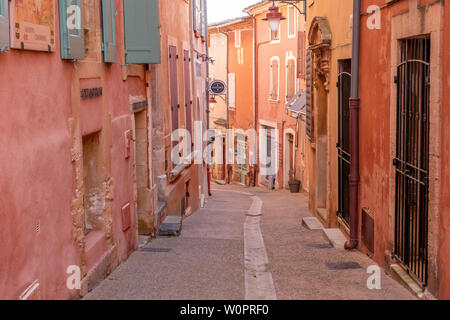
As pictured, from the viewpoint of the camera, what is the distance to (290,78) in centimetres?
2298

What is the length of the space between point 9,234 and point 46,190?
891 millimetres

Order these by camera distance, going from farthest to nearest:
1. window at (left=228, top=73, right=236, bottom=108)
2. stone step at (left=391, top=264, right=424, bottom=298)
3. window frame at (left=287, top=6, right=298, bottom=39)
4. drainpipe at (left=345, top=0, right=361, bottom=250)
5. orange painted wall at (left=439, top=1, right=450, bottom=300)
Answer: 1. window at (left=228, top=73, right=236, bottom=108)
2. window frame at (left=287, top=6, right=298, bottom=39)
3. drainpipe at (left=345, top=0, right=361, bottom=250)
4. stone step at (left=391, top=264, right=424, bottom=298)
5. orange painted wall at (left=439, top=1, right=450, bottom=300)

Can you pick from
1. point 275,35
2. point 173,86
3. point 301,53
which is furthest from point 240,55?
point 173,86

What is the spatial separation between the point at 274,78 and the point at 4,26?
21.4 meters

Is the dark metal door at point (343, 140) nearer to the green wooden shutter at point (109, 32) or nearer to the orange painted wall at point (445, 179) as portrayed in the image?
the green wooden shutter at point (109, 32)

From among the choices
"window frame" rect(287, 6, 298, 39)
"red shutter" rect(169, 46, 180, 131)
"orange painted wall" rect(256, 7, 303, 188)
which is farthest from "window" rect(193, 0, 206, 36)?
"red shutter" rect(169, 46, 180, 131)

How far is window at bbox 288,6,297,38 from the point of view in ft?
72.7

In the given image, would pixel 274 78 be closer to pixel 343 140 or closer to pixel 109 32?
pixel 343 140

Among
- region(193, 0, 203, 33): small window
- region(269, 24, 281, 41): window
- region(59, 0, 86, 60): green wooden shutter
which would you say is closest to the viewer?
region(59, 0, 86, 60): green wooden shutter

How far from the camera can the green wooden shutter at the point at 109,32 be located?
24.3ft

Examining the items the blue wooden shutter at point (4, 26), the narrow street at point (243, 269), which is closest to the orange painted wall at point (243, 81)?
the narrow street at point (243, 269)

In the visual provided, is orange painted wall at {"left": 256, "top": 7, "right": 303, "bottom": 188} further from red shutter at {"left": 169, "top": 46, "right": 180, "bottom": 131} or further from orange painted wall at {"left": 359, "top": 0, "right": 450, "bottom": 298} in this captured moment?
orange painted wall at {"left": 359, "top": 0, "right": 450, "bottom": 298}

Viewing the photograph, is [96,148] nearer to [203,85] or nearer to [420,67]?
[420,67]

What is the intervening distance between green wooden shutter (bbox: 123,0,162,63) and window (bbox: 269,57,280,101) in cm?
1591
